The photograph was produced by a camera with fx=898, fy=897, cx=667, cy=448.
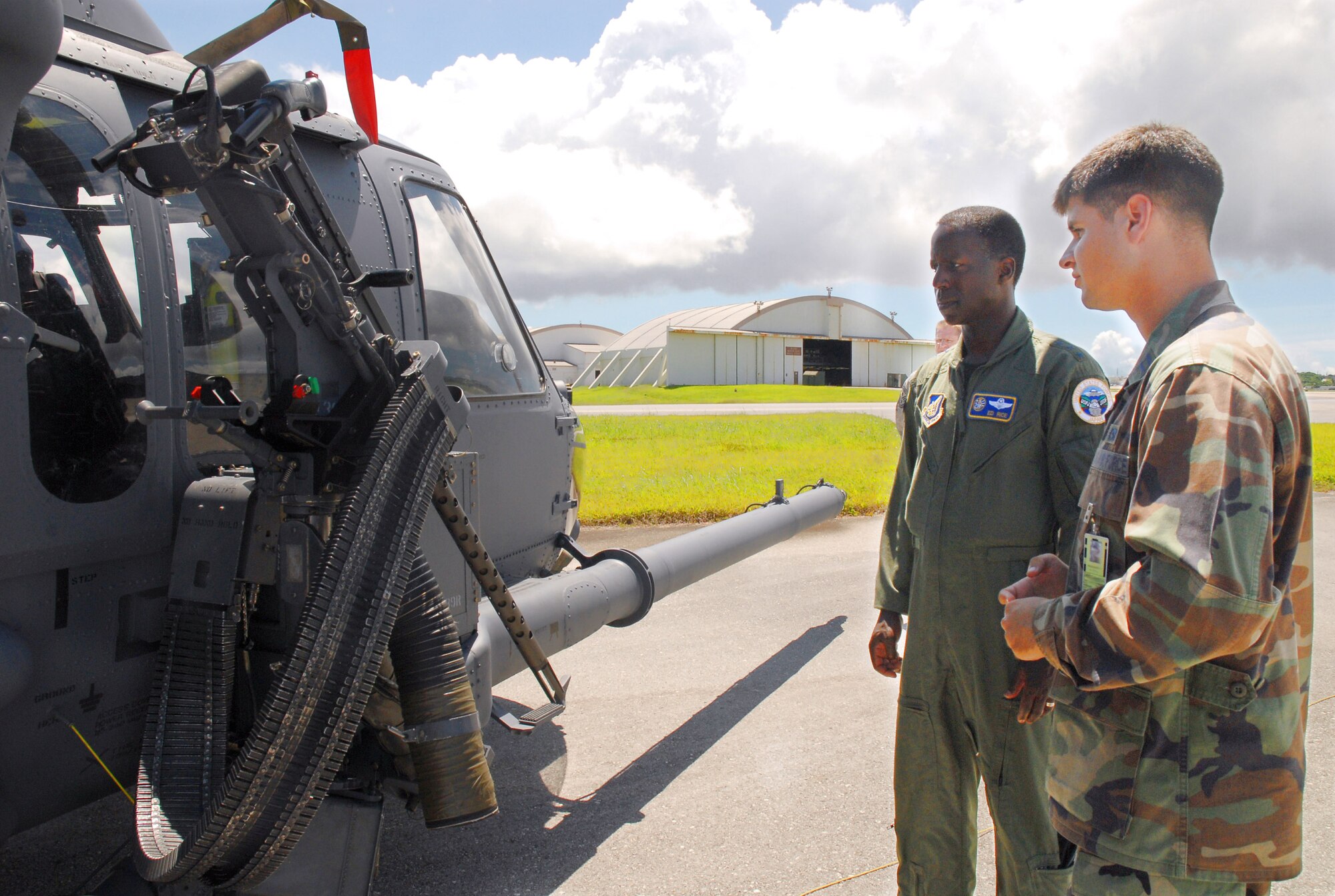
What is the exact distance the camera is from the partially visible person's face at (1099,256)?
173 cm

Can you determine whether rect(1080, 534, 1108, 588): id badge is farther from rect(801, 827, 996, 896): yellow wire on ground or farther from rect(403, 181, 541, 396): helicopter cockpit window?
rect(403, 181, 541, 396): helicopter cockpit window

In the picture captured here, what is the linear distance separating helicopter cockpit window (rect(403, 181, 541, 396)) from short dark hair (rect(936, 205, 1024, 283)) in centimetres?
187

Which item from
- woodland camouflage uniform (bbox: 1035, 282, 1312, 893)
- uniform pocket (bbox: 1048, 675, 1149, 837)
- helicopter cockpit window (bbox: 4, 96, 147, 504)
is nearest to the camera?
woodland camouflage uniform (bbox: 1035, 282, 1312, 893)

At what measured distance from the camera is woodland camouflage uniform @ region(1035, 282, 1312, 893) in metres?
1.43

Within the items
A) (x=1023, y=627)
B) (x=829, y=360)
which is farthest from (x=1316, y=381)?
(x=1023, y=627)

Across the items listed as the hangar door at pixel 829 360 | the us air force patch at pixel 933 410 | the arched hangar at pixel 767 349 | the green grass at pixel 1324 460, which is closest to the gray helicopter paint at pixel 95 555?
the us air force patch at pixel 933 410

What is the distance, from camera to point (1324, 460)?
13.8 meters

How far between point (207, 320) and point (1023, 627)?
229 centimetres

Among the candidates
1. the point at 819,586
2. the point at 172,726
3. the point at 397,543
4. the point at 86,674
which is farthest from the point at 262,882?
the point at 819,586

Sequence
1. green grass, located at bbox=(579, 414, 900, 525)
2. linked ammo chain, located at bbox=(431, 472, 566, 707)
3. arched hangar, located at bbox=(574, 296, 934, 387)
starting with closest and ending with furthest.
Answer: linked ammo chain, located at bbox=(431, 472, 566, 707) < green grass, located at bbox=(579, 414, 900, 525) < arched hangar, located at bbox=(574, 296, 934, 387)

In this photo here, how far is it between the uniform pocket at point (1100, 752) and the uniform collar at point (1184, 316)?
0.60 meters

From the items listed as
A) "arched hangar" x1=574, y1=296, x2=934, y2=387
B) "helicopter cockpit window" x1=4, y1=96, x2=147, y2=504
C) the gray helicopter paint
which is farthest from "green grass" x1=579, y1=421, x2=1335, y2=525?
"arched hangar" x1=574, y1=296, x2=934, y2=387

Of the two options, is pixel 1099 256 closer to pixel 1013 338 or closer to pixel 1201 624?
pixel 1201 624

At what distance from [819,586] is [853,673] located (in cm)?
164
